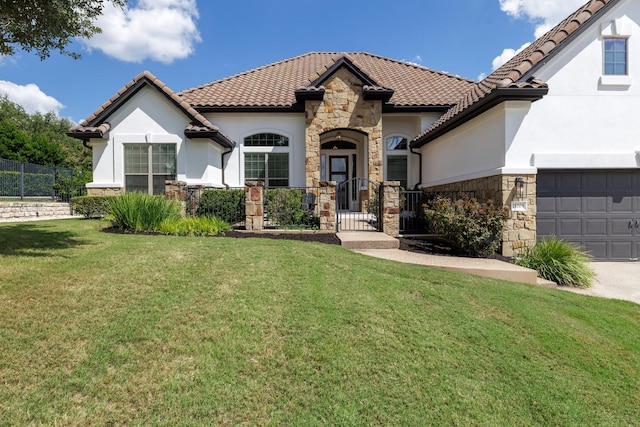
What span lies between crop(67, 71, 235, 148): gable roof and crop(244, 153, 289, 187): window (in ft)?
7.56

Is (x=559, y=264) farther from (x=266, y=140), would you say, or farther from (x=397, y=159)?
(x=266, y=140)

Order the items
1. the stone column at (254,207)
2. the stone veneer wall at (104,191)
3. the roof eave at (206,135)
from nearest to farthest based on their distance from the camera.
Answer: the stone column at (254,207), the roof eave at (206,135), the stone veneer wall at (104,191)

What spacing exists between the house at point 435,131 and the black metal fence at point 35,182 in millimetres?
9235

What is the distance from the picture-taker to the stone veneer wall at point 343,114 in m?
14.2

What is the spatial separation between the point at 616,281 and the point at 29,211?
2144 cm

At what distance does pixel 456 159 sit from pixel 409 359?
32.0 feet

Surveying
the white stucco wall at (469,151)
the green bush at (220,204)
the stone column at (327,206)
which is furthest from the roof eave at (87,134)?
the white stucco wall at (469,151)

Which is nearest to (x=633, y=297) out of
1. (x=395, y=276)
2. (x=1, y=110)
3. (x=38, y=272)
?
(x=395, y=276)

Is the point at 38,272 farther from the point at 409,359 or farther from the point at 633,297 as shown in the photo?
the point at 633,297

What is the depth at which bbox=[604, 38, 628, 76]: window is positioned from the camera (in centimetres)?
959

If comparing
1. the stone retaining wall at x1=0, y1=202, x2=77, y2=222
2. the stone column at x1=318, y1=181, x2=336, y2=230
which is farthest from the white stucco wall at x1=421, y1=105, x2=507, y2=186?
the stone retaining wall at x1=0, y1=202, x2=77, y2=222

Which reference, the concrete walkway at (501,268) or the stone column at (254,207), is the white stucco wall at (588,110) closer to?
the concrete walkway at (501,268)

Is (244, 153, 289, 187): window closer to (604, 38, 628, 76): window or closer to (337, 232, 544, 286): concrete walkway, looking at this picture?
(337, 232, 544, 286): concrete walkway

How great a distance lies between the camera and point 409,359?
3.76 meters
